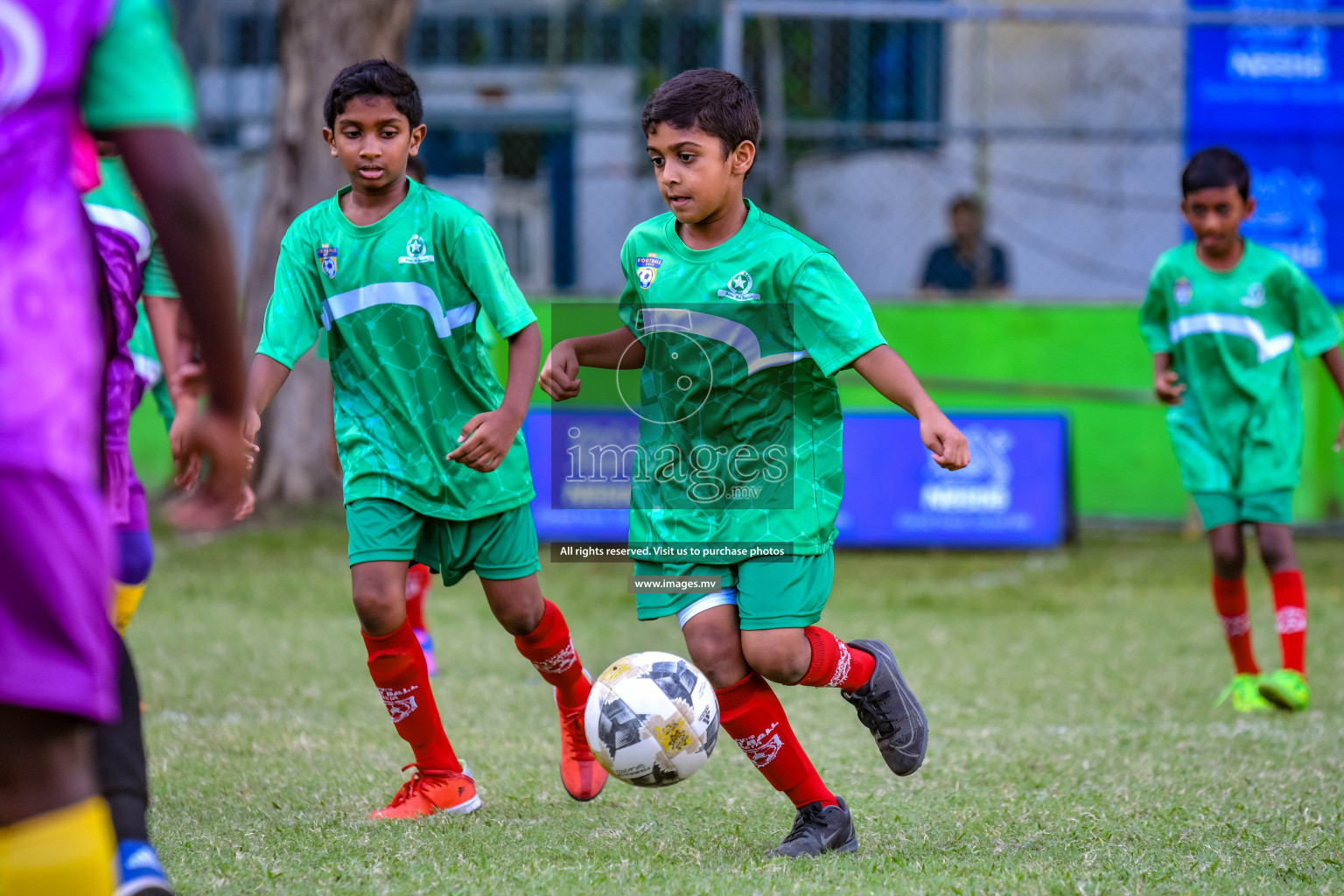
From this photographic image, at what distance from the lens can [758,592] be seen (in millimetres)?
3258

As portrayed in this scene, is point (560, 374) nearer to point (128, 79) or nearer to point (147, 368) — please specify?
point (128, 79)

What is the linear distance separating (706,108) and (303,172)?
775 centimetres

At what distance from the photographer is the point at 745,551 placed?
10.8 feet

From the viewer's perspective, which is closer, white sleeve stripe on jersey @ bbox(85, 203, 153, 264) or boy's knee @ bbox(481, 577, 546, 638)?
white sleeve stripe on jersey @ bbox(85, 203, 153, 264)

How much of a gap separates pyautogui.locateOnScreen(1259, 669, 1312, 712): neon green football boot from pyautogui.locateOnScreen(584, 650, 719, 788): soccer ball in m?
2.84

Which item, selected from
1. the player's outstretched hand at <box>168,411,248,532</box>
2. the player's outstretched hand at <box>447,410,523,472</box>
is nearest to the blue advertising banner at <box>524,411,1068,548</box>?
the player's outstretched hand at <box>447,410,523,472</box>

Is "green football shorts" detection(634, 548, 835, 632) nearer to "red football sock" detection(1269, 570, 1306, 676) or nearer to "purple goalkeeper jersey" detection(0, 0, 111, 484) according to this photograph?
"purple goalkeeper jersey" detection(0, 0, 111, 484)

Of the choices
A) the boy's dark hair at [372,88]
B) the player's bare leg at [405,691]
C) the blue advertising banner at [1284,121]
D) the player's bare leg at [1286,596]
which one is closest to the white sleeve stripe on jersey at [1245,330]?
the player's bare leg at [1286,596]

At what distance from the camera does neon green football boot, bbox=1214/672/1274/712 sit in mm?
5312

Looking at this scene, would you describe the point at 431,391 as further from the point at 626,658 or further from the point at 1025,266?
the point at 1025,266

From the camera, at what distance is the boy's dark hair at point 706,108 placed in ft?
10.9

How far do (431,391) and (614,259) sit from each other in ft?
29.4

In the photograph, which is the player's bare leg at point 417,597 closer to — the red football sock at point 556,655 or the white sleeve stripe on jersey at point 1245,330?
the red football sock at point 556,655

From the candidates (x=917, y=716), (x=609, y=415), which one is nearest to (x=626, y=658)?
(x=917, y=716)
